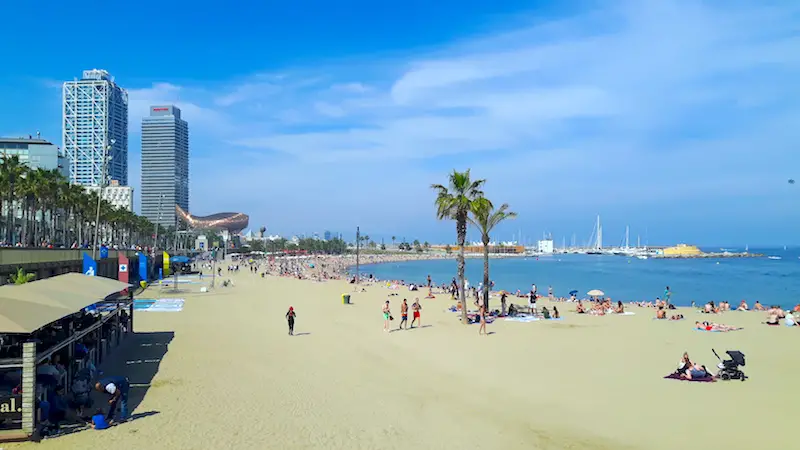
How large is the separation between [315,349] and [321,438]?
8.13m

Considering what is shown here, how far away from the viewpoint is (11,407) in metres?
8.15

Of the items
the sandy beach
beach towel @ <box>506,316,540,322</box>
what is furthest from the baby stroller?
beach towel @ <box>506,316,540,322</box>

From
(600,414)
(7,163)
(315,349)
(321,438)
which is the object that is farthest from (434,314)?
(7,163)

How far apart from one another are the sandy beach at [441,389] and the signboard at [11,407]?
20.3 inches

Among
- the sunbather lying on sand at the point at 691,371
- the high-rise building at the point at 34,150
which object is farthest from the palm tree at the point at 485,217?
the high-rise building at the point at 34,150

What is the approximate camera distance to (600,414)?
405 inches

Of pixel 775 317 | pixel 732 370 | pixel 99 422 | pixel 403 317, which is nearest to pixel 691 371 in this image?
pixel 732 370

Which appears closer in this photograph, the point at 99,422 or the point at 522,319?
the point at 99,422

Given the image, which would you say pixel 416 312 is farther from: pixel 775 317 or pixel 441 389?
pixel 775 317

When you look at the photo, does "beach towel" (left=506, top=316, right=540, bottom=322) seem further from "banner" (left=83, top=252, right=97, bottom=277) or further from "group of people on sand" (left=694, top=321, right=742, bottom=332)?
"banner" (left=83, top=252, right=97, bottom=277)

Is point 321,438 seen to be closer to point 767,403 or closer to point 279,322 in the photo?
point 767,403

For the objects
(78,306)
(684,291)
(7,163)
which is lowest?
(684,291)

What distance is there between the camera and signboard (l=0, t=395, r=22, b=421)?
26.6 feet

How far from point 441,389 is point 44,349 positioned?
7597mm
